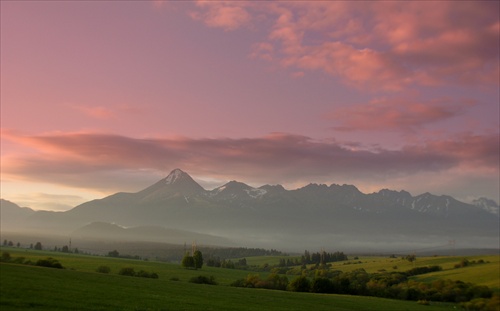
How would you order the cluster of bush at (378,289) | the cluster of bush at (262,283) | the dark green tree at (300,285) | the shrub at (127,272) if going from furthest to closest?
1. the cluster of bush at (262,283)
2. the dark green tree at (300,285)
3. the cluster of bush at (378,289)
4. the shrub at (127,272)

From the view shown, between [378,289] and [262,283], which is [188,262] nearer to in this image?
[262,283]

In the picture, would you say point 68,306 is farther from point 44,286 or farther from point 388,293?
point 388,293

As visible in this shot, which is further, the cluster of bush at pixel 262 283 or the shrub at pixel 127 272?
the cluster of bush at pixel 262 283

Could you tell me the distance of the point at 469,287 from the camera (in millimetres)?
125375

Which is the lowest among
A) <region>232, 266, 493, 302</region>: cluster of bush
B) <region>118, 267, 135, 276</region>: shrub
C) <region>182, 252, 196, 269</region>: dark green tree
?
<region>232, 266, 493, 302</region>: cluster of bush

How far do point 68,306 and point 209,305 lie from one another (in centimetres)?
1909

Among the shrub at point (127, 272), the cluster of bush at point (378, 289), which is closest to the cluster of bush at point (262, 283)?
the cluster of bush at point (378, 289)

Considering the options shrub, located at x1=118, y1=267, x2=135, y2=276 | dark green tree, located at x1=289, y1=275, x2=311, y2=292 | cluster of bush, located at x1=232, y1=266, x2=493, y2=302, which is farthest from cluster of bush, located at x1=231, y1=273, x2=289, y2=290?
shrub, located at x1=118, y1=267, x2=135, y2=276

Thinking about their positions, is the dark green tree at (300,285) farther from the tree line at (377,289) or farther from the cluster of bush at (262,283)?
the cluster of bush at (262,283)

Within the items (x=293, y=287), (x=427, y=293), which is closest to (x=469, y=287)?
(x=427, y=293)

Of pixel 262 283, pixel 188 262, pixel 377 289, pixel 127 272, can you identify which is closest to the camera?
pixel 127 272

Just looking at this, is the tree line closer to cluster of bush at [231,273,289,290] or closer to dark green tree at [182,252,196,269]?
cluster of bush at [231,273,289,290]

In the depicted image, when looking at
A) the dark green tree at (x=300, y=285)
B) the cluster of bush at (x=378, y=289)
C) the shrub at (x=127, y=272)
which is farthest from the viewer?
the dark green tree at (x=300, y=285)

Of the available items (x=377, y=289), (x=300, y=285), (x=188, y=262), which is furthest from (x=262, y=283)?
(x=188, y=262)
